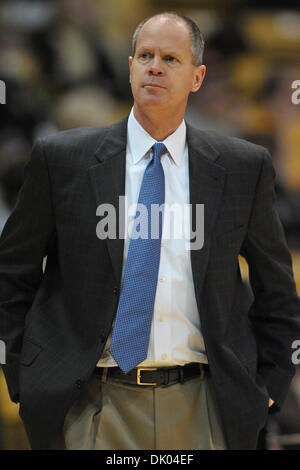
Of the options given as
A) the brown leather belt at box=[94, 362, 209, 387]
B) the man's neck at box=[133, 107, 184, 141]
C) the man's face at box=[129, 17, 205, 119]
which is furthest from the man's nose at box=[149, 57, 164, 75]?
the brown leather belt at box=[94, 362, 209, 387]

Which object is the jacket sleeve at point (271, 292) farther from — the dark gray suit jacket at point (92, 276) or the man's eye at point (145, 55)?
the man's eye at point (145, 55)

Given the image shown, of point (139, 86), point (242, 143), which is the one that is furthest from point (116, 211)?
point (242, 143)

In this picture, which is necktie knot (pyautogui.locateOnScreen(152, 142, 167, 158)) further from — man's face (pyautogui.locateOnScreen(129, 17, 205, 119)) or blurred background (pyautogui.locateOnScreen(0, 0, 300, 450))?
blurred background (pyautogui.locateOnScreen(0, 0, 300, 450))

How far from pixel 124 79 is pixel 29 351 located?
174cm

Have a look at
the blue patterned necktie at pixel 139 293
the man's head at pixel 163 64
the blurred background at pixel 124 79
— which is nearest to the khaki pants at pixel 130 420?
the blue patterned necktie at pixel 139 293

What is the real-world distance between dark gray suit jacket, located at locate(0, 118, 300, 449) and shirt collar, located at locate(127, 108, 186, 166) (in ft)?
0.09

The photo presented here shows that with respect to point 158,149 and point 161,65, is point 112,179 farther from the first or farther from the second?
point 161,65

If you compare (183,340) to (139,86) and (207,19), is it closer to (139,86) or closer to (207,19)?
(139,86)

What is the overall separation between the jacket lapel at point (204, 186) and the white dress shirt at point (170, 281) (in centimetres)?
3

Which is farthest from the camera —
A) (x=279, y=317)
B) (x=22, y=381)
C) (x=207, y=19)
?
(x=207, y=19)

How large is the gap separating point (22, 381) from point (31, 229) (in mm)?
387

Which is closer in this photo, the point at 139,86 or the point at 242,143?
the point at 139,86

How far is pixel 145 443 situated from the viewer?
1.76 m
